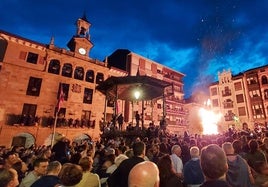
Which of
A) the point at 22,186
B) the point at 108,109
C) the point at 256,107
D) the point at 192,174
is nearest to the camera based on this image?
the point at 22,186

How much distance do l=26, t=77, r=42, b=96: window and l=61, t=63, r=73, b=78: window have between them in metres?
3.85

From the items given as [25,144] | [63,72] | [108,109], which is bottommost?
[25,144]

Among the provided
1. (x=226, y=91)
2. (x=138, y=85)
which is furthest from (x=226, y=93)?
(x=138, y=85)

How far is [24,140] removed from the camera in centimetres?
2361

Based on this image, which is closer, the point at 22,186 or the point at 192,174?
the point at 22,186

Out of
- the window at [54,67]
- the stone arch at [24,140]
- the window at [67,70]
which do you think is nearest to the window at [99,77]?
the window at [67,70]

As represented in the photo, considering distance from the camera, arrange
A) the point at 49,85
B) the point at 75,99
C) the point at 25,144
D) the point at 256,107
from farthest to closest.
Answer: the point at 256,107, the point at 75,99, the point at 49,85, the point at 25,144

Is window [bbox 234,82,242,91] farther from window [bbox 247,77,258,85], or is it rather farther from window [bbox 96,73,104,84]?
window [bbox 96,73,104,84]

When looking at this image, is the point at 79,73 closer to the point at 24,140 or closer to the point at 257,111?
the point at 24,140

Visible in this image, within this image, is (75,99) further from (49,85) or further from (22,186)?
(22,186)

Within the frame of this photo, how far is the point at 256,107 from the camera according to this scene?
40.2m

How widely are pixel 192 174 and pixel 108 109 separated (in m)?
28.4

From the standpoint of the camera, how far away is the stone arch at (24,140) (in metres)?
22.9

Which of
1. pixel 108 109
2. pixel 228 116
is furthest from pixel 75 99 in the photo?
pixel 228 116
